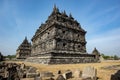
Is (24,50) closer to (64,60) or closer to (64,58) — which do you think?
(64,58)

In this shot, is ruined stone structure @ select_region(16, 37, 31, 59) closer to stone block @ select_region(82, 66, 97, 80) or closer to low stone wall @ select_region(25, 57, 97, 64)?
low stone wall @ select_region(25, 57, 97, 64)

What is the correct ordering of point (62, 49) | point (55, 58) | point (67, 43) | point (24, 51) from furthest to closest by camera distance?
point (24, 51), point (67, 43), point (62, 49), point (55, 58)

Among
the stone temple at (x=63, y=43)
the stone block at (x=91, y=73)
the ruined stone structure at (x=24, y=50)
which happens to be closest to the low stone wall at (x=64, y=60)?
the stone temple at (x=63, y=43)

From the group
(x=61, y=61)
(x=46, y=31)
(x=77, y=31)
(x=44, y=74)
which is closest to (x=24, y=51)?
(x=46, y=31)

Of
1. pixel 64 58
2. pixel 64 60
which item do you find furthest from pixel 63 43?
pixel 64 60

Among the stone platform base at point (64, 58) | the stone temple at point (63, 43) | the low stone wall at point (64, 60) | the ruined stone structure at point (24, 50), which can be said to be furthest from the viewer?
the ruined stone structure at point (24, 50)

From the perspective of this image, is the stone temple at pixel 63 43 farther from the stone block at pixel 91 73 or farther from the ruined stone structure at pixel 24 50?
the ruined stone structure at pixel 24 50

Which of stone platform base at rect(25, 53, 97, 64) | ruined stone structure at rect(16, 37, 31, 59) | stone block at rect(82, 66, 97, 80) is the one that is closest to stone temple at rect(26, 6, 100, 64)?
stone platform base at rect(25, 53, 97, 64)

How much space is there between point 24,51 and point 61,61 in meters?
34.4

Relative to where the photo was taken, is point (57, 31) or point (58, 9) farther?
point (58, 9)

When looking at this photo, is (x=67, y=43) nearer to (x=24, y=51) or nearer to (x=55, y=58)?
(x=55, y=58)

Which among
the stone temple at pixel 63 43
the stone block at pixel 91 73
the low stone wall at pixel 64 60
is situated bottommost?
the low stone wall at pixel 64 60

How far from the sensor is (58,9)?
2717 cm

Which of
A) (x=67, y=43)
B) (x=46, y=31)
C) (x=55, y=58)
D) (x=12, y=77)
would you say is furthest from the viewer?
(x=46, y=31)
